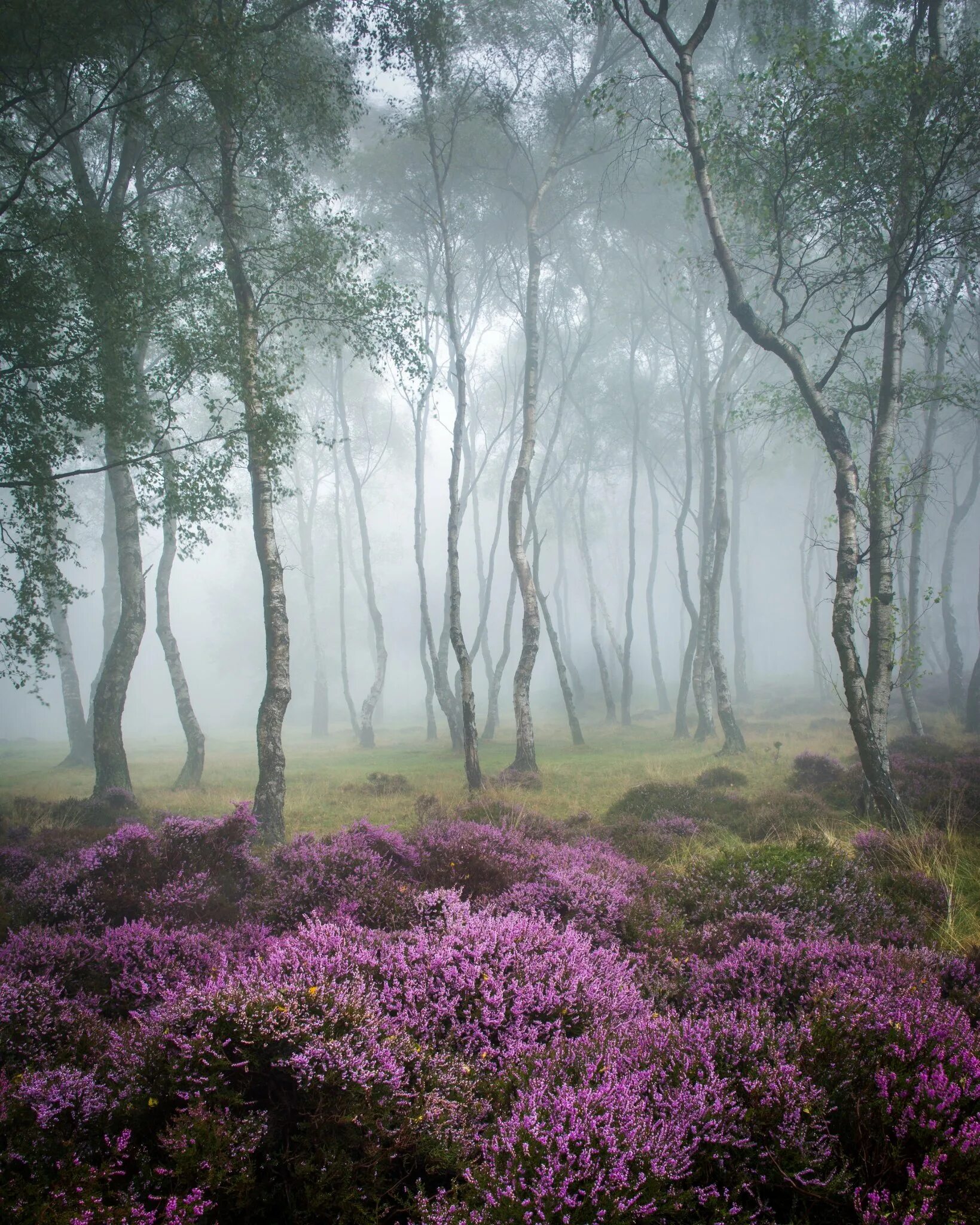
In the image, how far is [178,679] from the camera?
15.9 metres

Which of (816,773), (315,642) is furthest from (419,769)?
(315,642)

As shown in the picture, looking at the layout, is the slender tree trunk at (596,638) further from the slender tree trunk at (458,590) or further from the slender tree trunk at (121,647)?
the slender tree trunk at (121,647)

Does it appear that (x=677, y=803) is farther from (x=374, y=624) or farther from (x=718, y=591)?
(x=374, y=624)

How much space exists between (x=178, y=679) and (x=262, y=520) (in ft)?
26.5

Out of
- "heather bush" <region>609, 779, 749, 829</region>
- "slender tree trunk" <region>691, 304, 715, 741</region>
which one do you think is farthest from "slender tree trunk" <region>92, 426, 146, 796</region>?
"slender tree trunk" <region>691, 304, 715, 741</region>

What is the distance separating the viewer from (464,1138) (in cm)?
240

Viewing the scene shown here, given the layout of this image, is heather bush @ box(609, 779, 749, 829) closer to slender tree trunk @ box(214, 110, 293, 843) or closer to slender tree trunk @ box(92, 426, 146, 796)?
slender tree trunk @ box(214, 110, 293, 843)

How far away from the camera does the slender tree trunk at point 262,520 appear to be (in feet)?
31.2

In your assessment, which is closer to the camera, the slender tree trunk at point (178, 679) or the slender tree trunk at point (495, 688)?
the slender tree trunk at point (178, 679)

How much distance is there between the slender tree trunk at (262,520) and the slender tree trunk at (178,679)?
18.8 feet

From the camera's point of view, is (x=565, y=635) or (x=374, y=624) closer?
(x=374, y=624)

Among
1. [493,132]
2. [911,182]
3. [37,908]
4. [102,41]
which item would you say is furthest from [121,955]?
[493,132]

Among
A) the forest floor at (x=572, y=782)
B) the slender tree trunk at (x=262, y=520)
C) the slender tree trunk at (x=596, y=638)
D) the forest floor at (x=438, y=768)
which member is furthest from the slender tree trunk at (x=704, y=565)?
the slender tree trunk at (x=262, y=520)

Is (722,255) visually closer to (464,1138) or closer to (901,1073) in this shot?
(901,1073)
